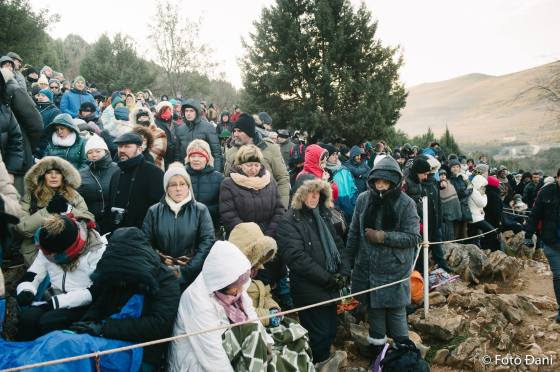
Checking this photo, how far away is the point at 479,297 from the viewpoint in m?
5.84

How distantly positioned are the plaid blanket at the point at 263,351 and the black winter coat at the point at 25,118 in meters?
2.99

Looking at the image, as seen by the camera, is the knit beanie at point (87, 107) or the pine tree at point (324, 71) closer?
the knit beanie at point (87, 107)

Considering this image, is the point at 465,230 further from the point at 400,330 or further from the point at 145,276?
the point at 145,276

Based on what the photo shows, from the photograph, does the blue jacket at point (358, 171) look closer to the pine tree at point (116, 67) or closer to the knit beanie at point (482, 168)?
the knit beanie at point (482, 168)

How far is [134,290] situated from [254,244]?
119cm

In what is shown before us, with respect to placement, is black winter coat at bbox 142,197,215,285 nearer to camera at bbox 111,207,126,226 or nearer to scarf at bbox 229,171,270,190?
camera at bbox 111,207,126,226

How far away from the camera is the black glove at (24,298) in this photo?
312 cm

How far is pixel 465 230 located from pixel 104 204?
26.4ft

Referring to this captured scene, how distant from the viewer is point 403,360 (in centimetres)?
349

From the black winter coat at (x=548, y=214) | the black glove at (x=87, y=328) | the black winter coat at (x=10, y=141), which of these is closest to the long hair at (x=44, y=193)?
the black winter coat at (x=10, y=141)

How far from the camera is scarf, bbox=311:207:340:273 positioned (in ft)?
13.4

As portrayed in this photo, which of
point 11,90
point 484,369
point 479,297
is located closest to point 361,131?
point 479,297

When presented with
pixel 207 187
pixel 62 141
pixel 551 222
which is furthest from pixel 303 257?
pixel 551 222

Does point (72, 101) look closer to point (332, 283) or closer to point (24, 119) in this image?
point (24, 119)
